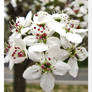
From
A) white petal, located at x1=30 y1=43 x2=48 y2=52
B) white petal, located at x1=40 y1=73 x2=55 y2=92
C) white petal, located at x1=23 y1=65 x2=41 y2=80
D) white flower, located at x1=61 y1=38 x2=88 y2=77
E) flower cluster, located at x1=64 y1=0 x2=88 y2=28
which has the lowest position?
white petal, located at x1=40 y1=73 x2=55 y2=92

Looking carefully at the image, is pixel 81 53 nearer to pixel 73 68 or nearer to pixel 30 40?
pixel 73 68

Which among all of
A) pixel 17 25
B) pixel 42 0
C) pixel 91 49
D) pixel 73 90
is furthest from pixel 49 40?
pixel 73 90

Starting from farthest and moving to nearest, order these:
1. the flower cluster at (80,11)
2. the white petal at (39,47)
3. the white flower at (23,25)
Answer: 1. the flower cluster at (80,11)
2. the white flower at (23,25)
3. the white petal at (39,47)

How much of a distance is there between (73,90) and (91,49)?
2.76 meters

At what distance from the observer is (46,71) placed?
2.25 ft

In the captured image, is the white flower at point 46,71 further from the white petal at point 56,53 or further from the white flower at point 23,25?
the white flower at point 23,25

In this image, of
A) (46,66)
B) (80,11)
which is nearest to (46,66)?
A: (46,66)

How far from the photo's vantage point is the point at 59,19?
2.37ft

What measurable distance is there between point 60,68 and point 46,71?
0.05 m

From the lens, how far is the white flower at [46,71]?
0.67 m

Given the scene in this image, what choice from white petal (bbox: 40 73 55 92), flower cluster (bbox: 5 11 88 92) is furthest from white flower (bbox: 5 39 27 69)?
white petal (bbox: 40 73 55 92)

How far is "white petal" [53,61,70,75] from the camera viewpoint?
66 cm

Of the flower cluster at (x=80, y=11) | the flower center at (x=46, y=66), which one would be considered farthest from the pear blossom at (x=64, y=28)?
the flower cluster at (x=80, y=11)

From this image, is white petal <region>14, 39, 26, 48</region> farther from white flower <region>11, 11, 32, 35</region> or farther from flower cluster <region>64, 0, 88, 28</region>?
flower cluster <region>64, 0, 88, 28</region>
